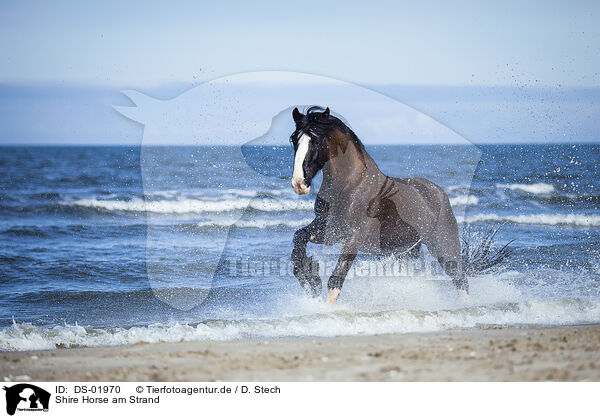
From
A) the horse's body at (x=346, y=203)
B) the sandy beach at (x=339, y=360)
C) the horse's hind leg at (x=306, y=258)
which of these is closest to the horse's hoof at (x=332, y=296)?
the horse's body at (x=346, y=203)

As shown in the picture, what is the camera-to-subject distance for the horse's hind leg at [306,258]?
15.0ft

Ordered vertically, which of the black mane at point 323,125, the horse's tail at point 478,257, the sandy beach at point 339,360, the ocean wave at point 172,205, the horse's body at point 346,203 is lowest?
the ocean wave at point 172,205

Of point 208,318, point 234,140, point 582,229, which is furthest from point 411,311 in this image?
point 582,229

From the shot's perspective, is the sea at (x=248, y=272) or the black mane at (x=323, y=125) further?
the sea at (x=248, y=272)

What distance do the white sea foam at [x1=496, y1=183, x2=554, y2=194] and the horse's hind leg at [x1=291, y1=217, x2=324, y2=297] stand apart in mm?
11424

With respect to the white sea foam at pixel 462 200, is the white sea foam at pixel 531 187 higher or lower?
higher

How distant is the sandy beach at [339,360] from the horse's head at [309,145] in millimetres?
1106

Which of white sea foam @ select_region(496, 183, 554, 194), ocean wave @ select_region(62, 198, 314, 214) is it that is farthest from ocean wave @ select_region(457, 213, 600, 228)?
ocean wave @ select_region(62, 198, 314, 214)

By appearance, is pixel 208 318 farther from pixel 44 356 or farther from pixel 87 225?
pixel 87 225

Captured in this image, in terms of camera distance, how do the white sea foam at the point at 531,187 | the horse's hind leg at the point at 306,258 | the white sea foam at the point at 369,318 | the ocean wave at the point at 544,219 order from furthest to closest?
the white sea foam at the point at 531,187, the ocean wave at the point at 544,219, the horse's hind leg at the point at 306,258, the white sea foam at the point at 369,318

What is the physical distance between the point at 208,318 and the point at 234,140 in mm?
1696

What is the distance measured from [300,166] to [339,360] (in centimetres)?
143
